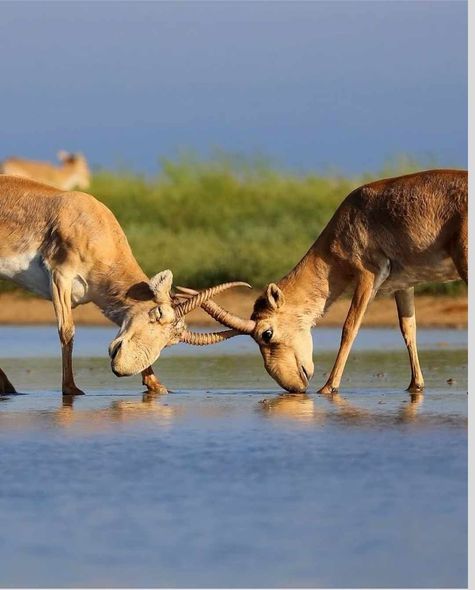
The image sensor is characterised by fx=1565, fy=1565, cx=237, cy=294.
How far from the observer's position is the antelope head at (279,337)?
1359cm

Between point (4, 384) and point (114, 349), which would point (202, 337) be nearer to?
point (114, 349)

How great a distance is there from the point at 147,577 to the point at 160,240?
18.9 metres

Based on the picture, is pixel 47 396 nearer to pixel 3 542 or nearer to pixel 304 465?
pixel 304 465

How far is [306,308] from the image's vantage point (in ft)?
45.8

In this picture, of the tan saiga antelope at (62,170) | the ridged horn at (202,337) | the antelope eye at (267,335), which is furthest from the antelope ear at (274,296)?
the tan saiga antelope at (62,170)

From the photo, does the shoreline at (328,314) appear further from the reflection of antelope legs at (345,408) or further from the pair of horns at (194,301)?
the pair of horns at (194,301)

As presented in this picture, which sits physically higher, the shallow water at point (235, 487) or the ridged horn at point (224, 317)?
the ridged horn at point (224, 317)

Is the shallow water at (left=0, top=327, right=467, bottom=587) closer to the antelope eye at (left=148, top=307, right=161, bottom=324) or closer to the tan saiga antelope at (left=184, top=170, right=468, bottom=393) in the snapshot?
the tan saiga antelope at (left=184, top=170, right=468, bottom=393)

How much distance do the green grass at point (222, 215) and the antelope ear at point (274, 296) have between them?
9.16m

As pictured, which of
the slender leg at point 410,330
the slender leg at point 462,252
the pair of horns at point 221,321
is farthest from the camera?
the slender leg at point 410,330

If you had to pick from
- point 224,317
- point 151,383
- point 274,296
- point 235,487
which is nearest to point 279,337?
point 274,296

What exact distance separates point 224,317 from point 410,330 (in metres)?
1.94

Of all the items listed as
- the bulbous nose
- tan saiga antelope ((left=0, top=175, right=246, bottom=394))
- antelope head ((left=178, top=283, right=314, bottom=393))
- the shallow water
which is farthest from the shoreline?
the bulbous nose

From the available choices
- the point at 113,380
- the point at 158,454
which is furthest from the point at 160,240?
the point at 158,454
